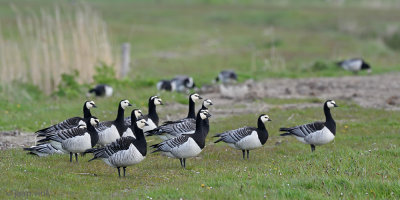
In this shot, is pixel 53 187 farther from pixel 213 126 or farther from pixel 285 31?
pixel 285 31

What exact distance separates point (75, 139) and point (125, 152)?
1770mm

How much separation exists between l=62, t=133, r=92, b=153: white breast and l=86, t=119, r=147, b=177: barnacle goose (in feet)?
2.71

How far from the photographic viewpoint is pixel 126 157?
38.8ft

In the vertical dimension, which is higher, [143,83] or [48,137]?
[48,137]

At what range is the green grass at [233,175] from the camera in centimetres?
990

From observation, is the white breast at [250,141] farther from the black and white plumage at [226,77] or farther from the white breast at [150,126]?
the black and white plumage at [226,77]

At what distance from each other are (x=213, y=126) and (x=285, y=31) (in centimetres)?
3554

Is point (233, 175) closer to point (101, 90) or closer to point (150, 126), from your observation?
point (150, 126)

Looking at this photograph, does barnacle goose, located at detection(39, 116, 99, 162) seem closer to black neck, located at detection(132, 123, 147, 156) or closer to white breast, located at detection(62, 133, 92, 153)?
white breast, located at detection(62, 133, 92, 153)

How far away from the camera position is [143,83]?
26766mm

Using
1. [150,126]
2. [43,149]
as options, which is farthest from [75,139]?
[150,126]

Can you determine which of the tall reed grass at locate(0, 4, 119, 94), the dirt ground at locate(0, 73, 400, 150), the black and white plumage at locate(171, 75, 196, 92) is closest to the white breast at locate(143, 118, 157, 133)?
the dirt ground at locate(0, 73, 400, 150)

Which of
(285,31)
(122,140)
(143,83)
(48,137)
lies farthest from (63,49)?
(285,31)

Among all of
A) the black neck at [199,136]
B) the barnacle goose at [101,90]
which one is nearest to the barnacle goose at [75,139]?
the black neck at [199,136]
